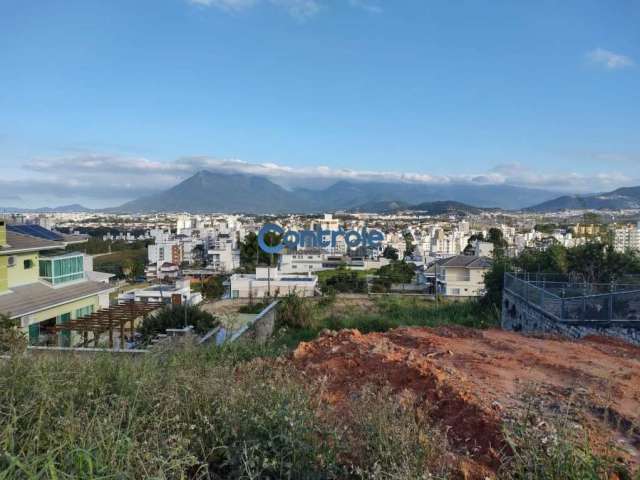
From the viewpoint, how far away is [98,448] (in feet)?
7.66

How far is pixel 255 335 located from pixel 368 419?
6930mm

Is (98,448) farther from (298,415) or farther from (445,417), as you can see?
(445,417)

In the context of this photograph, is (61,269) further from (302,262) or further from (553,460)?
(302,262)

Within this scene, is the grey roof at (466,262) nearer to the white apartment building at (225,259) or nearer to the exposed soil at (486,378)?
the exposed soil at (486,378)

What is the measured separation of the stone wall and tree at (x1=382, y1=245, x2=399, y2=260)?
5564 cm

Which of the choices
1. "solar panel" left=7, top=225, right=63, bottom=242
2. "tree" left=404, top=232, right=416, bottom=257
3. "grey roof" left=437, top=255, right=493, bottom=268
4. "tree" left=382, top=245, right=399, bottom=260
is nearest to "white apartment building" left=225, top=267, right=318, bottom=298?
"grey roof" left=437, top=255, right=493, bottom=268

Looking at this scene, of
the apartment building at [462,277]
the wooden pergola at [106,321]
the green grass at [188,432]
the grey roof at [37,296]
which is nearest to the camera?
the green grass at [188,432]

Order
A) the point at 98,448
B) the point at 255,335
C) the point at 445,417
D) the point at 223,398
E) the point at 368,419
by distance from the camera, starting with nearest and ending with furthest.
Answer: the point at 98,448 < the point at 368,419 < the point at 223,398 < the point at 445,417 < the point at 255,335

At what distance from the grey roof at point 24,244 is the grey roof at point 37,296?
1.15 meters

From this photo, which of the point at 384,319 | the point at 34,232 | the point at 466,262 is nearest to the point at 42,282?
the point at 34,232

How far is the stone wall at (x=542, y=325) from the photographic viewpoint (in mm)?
8805

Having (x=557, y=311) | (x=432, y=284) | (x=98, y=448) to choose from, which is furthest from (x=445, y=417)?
(x=432, y=284)

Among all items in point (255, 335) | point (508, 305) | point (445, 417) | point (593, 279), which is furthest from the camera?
point (593, 279)

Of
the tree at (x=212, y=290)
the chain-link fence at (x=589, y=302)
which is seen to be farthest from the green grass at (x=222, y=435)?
the tree at (x=212, y=290)
